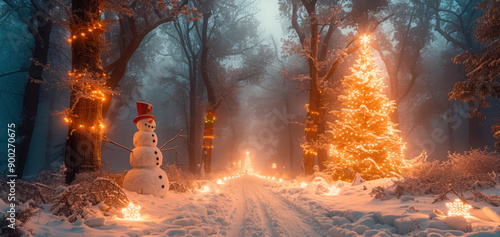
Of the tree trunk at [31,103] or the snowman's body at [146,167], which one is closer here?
the snowman's body at [146,167]

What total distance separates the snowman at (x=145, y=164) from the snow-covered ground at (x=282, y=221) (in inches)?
13.4

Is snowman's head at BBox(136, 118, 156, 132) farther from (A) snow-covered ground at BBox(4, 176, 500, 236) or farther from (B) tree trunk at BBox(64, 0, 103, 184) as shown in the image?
(A) snow-covered ground at BBox(4, 176, 500, 236)

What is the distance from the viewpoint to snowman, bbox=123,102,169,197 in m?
6.64

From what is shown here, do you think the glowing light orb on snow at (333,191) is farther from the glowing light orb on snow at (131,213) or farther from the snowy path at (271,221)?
the glowing light orb on snow at (131,213)

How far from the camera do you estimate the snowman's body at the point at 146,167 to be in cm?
664

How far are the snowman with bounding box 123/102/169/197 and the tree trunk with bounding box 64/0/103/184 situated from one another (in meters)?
1.19

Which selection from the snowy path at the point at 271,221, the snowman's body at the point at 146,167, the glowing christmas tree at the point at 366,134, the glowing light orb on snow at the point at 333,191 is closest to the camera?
the snowy path at the point at 271,221

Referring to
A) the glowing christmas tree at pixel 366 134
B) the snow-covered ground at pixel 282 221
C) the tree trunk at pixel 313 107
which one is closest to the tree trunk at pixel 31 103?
the snow-covered ground at pixel 282 221

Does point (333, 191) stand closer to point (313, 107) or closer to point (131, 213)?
point (131, 213)

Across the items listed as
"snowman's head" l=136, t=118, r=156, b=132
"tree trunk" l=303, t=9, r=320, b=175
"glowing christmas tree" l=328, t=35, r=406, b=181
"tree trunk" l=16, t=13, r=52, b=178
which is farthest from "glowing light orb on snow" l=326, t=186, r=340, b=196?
"tree trunk" l=16, t=13, r=52, b=178

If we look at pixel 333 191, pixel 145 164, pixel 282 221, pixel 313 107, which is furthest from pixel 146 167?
pixel 313 107

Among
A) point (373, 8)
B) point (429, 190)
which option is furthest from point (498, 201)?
point (373, 8)

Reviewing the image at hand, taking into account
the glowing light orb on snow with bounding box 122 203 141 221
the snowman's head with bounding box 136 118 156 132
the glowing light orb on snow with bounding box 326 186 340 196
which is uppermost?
the snowman's head with bounding box 136 118 156 132

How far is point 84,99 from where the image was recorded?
716 cm
